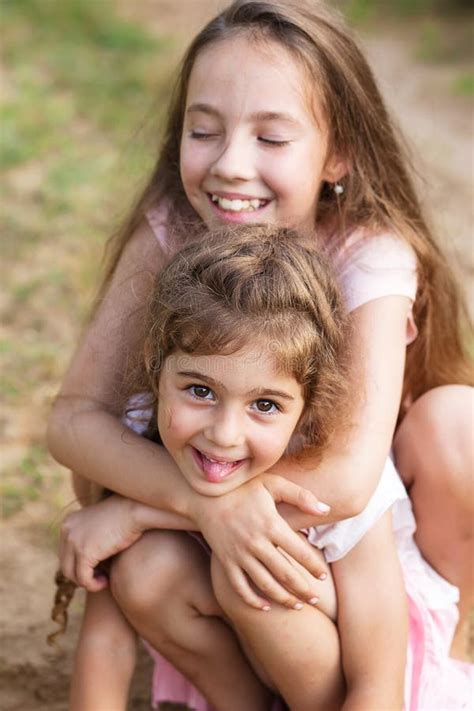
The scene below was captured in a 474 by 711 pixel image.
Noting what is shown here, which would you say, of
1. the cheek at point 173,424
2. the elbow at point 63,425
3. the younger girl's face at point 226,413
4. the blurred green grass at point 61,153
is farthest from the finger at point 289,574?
the blurred green grass at point 61,153

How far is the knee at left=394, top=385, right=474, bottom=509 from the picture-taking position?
232 cm

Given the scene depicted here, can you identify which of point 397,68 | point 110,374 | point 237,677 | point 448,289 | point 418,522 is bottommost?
point 237,677

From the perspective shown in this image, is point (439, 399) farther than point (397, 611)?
Yes

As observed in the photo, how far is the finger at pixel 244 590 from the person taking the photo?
2.04m

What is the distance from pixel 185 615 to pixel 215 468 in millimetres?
341

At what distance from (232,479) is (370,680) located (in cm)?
43

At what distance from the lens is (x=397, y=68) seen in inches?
245

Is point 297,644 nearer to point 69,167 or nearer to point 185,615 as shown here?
point 185,615

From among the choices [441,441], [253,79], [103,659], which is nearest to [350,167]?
[253,79]

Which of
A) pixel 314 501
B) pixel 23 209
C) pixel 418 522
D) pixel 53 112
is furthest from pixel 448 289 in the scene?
Answer: pixel 53 112

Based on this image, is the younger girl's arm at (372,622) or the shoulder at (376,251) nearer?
the younger girl's arm at (372,622)

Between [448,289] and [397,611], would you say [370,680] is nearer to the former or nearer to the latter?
[397,611]

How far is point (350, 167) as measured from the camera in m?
2.44

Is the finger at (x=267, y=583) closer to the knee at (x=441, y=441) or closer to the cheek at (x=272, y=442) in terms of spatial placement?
the cheek at (x=272, y=442)
